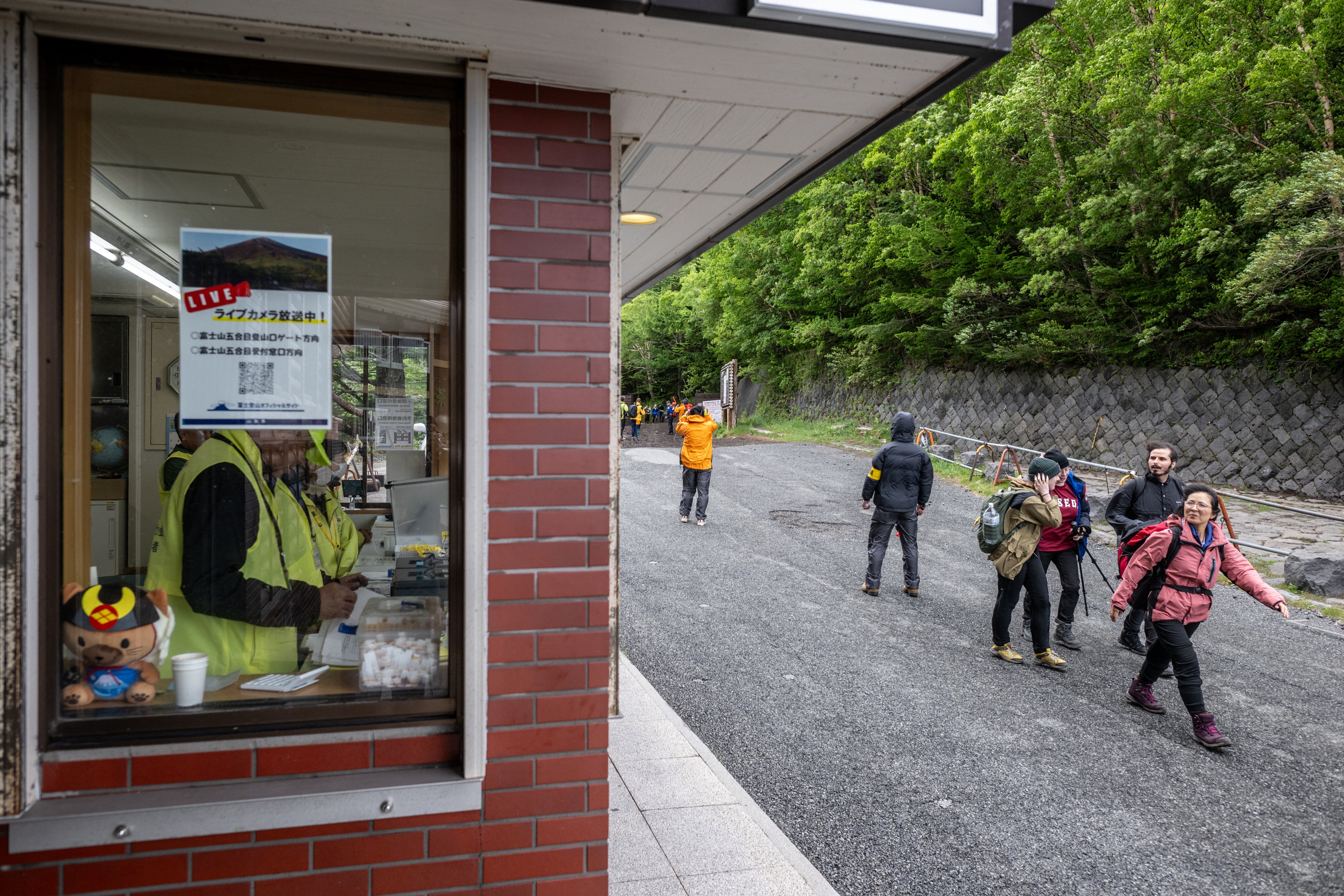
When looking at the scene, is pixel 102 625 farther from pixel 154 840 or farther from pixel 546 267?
pixel 546 267

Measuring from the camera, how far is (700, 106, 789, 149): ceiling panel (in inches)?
107

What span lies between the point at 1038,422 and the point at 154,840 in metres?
22.0

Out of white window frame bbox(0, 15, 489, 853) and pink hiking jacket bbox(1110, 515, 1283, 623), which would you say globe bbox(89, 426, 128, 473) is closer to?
white window frame bbox(0, 15, 489, 853)

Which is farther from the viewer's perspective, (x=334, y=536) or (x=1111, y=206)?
(x=1111, y=206)

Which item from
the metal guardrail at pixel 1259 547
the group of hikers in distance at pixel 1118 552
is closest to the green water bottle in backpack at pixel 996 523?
the group of hikers in distance at pixel 1118 552

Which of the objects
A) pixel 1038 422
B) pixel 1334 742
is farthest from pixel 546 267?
pixel 1038 422

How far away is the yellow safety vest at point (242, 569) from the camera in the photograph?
2354 millimetres

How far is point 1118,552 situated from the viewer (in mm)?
6727

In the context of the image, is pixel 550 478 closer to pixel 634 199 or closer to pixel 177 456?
pixel 177 456

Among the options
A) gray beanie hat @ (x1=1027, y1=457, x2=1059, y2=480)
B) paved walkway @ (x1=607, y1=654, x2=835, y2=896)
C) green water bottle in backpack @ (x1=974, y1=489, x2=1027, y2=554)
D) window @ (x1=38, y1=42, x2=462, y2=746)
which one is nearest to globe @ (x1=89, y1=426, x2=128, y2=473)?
window @ (x1=38, y1=42, x2=462, y2=746)

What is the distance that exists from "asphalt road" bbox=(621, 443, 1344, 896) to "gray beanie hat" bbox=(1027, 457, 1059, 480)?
1.50 meters

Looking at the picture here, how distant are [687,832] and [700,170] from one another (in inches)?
112

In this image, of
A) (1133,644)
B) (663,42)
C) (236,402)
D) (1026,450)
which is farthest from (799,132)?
(1026,450)

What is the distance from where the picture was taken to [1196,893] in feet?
10.8
